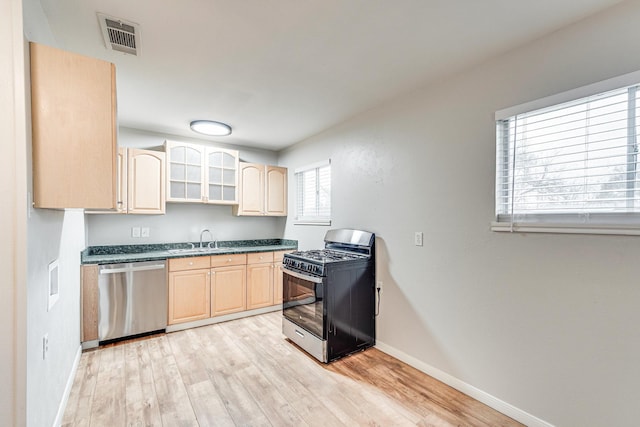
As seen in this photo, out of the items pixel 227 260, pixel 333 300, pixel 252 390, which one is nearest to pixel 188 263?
pixel 227 260

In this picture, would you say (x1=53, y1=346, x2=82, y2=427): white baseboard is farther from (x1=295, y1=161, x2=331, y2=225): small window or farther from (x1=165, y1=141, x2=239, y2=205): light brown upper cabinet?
(x1=295, y1=161, x2=331, y2=225): small window

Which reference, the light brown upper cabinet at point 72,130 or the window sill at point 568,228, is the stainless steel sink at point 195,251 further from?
the window sill at point 568,228

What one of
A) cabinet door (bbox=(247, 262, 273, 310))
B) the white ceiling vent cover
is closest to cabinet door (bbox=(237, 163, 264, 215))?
cabinet door (bbox=(247, 262, 273, 310))

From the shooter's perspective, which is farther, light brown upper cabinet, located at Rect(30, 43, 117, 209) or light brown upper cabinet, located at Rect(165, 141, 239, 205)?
light brown upper cabinet, located at Rect(165, 141, 239, 205)

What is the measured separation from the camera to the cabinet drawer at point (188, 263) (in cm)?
331

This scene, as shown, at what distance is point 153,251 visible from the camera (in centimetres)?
371

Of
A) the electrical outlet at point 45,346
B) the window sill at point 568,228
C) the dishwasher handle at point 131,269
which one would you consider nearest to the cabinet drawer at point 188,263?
the dishwasher handle at point 131,269

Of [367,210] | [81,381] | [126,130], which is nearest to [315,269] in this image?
[367,210]

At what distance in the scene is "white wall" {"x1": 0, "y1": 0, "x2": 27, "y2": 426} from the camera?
1.17 m

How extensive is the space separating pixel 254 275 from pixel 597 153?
142 inches

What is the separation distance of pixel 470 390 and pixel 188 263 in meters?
3.12

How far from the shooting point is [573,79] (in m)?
1.68

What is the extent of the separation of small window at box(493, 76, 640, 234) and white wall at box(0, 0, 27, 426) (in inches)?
106

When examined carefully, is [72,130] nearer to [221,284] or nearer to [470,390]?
[221,284]
